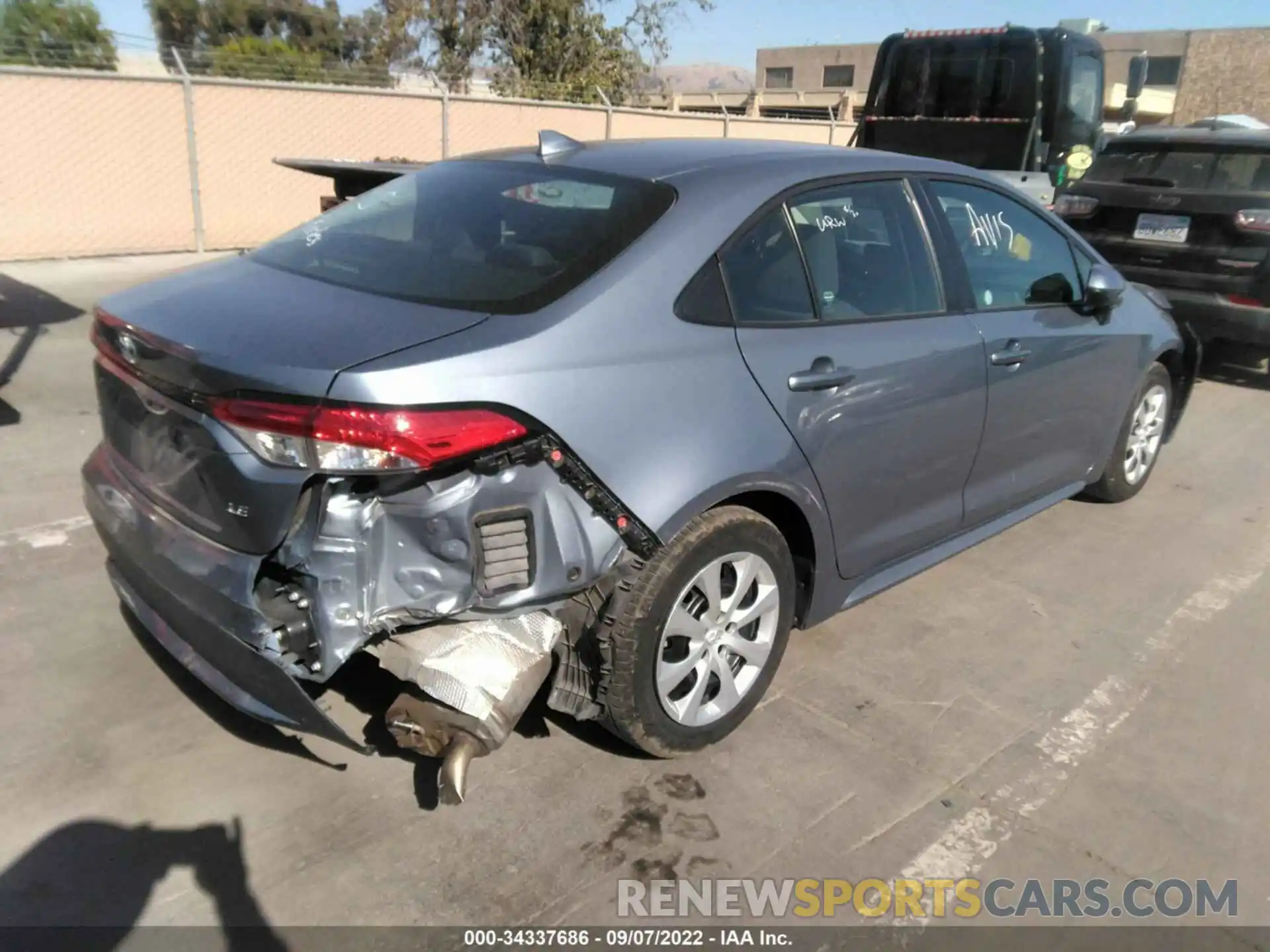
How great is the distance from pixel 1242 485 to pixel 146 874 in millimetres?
5891

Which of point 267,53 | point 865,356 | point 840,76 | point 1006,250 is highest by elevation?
point 840,76

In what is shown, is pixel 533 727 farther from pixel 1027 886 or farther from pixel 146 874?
pixel 1027 886

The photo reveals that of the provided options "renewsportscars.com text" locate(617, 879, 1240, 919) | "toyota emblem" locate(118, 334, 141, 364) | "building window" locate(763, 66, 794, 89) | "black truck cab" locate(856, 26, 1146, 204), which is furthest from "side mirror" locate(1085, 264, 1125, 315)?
"building window" locate(763, 66, 794, 89)

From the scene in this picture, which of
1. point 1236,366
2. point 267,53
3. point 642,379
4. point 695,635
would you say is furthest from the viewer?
point 267,53

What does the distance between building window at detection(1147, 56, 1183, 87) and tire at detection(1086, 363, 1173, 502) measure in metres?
47.3

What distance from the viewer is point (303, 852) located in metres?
2.67

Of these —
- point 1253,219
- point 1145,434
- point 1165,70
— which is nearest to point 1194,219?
point 1253,219

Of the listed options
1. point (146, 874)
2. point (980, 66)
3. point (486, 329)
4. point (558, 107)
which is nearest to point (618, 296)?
point (486, 329)

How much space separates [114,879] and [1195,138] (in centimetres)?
843

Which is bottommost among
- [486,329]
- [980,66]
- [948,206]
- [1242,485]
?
[1242,485]

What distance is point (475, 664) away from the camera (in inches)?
102

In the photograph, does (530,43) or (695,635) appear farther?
(530,43)

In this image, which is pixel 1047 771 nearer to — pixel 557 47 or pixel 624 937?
pixel 624 937

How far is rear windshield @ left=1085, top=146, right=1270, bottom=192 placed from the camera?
24.3 feet
